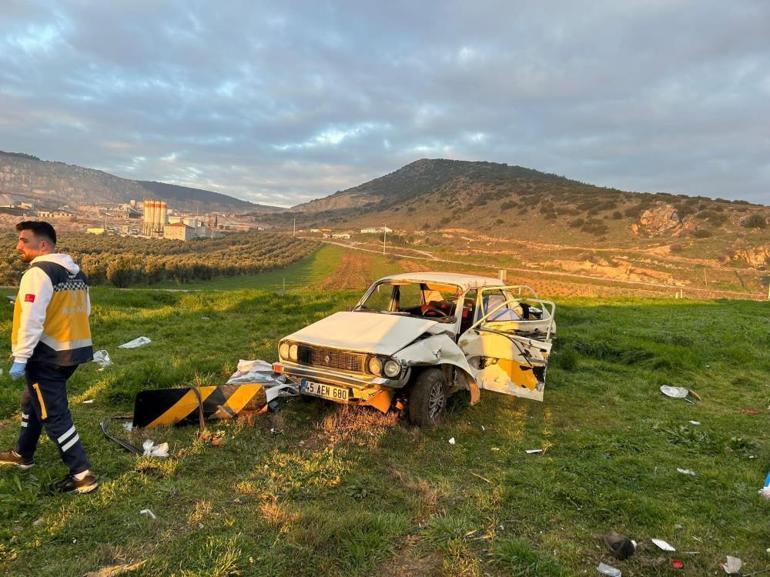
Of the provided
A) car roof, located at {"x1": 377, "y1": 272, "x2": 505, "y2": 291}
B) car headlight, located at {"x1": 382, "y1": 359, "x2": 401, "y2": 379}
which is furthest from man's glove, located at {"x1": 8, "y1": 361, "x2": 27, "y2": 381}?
car roof, located at {"x1": 377, "y1": 272, "x2": 505, "y2": 291}

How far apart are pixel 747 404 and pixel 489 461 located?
4883 mm

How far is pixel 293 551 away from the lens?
2873mm

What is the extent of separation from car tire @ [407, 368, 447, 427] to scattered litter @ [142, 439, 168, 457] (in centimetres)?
237

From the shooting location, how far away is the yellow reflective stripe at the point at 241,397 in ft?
16.5

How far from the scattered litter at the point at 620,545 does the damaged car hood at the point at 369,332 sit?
2.38m

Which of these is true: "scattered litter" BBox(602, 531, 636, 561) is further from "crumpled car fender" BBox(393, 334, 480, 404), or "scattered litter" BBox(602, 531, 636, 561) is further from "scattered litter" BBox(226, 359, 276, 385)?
"scattered litter" BBox(226, 359, 276, 385)

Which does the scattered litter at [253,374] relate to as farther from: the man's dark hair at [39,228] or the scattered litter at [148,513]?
the man's dark hair at [39,228]

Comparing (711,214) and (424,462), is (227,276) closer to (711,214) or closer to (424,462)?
(424,462)

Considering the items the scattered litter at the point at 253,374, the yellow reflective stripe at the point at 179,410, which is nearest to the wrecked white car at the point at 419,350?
the scattered litter at the point at 253,374

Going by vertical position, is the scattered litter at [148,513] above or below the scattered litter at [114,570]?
below

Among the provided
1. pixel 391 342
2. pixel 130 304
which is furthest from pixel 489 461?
pixel 130 304

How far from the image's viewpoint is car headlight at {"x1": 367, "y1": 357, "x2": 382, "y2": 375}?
477 cm

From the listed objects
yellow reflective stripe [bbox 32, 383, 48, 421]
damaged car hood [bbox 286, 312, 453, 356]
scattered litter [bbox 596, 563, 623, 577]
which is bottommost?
scattered litter [bbox 596, 563, 623, 577]

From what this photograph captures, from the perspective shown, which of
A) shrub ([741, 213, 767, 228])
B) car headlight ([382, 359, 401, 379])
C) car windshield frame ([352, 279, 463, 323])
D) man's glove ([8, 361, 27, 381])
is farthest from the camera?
shrub ([741, 213, 767, 228])
